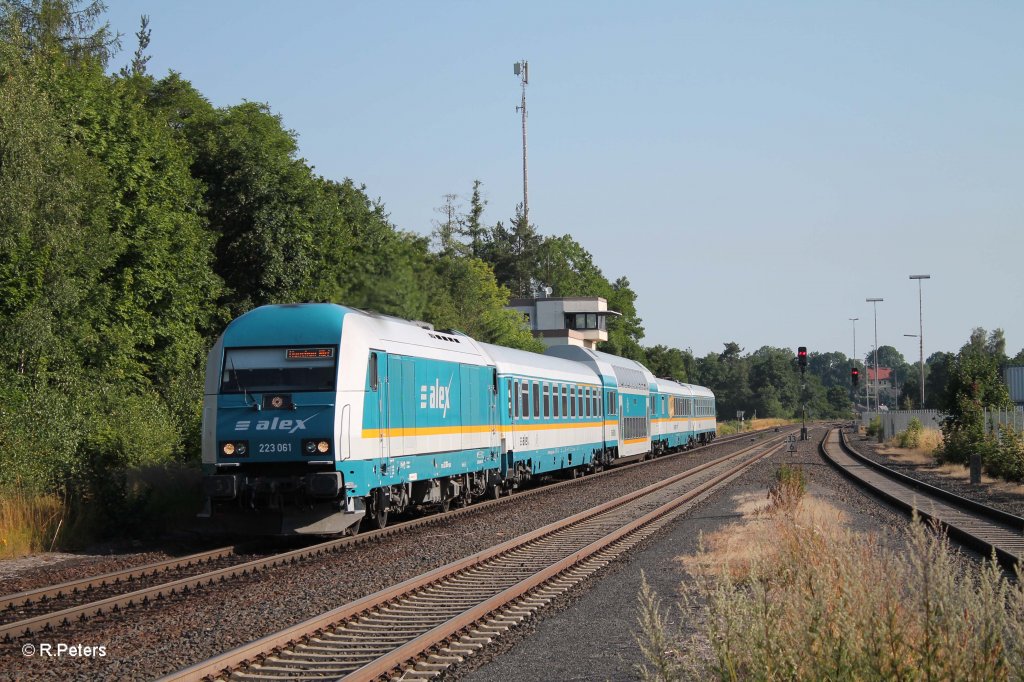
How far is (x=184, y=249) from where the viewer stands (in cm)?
3544

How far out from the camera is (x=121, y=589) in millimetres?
12109

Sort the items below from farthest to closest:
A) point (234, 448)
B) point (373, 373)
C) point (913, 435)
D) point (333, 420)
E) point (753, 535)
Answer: point (913, 435) < point (373, 373) < point (753, 535) < point (234, 448) < point (333, 420)

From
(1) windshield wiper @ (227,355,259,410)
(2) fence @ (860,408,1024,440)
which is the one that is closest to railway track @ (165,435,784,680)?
(1) windshield wiper @ (227,355,259,410)

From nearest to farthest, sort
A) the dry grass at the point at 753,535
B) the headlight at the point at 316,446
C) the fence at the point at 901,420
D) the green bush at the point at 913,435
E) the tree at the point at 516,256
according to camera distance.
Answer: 1. the dry grass at the point at 753,535
2. the headlight at the point at 316,446
3. the green bush at the point at 913,435
4. the fence at the point at 901,420
5. the tree at the point at 516,256

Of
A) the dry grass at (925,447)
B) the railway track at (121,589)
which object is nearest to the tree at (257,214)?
the railway track at (121,589)

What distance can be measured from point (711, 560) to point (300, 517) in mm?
6035

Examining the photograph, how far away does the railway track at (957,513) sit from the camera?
15320 millimetres

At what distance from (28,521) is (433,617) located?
8843 millimetres

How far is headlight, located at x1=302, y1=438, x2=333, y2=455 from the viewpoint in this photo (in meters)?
15.4

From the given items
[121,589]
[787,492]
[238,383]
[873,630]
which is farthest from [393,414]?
[873,630]

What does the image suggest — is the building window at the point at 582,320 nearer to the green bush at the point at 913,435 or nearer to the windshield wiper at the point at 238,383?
the green bush at the point at 913,435

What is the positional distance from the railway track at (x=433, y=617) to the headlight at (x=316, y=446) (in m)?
2.72

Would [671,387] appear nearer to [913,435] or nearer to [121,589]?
[913,435]

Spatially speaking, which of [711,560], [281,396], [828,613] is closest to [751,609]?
[828,613]
